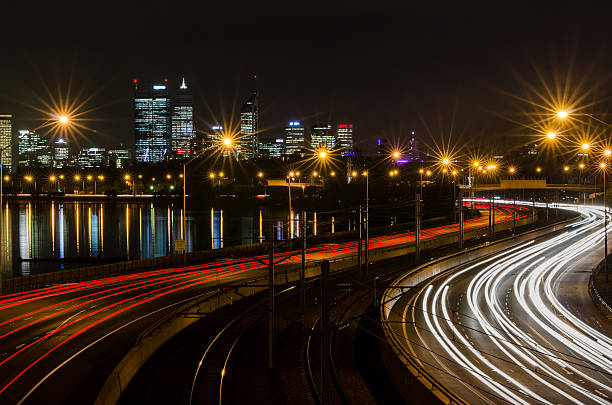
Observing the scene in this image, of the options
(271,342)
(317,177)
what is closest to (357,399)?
(271,342)

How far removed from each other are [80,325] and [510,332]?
51.8ft

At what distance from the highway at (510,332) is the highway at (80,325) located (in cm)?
766

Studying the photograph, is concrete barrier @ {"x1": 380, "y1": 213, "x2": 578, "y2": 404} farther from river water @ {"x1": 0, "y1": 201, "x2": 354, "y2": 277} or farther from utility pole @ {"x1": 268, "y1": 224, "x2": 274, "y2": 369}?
river water @ {"x1": 0, "y1": 201, "x2": 354, "y2": 277}

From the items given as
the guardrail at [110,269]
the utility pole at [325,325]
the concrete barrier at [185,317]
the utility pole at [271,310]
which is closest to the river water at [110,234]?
the guardrail at [110,269]

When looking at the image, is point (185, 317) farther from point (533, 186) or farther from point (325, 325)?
point (533, 186)

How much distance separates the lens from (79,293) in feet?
72.8

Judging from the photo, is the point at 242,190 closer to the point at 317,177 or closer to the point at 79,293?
the point at 317,177

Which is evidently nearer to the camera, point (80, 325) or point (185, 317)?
point (80, 325)

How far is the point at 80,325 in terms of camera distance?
16.7m

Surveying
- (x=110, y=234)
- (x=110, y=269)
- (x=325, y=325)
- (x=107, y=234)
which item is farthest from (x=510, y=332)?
(x=107, y=234)

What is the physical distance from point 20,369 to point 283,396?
6682 mm

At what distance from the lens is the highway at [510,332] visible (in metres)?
13.7

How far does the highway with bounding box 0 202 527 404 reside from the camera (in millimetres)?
11648

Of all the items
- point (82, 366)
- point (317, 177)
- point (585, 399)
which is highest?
point (317, 177)
